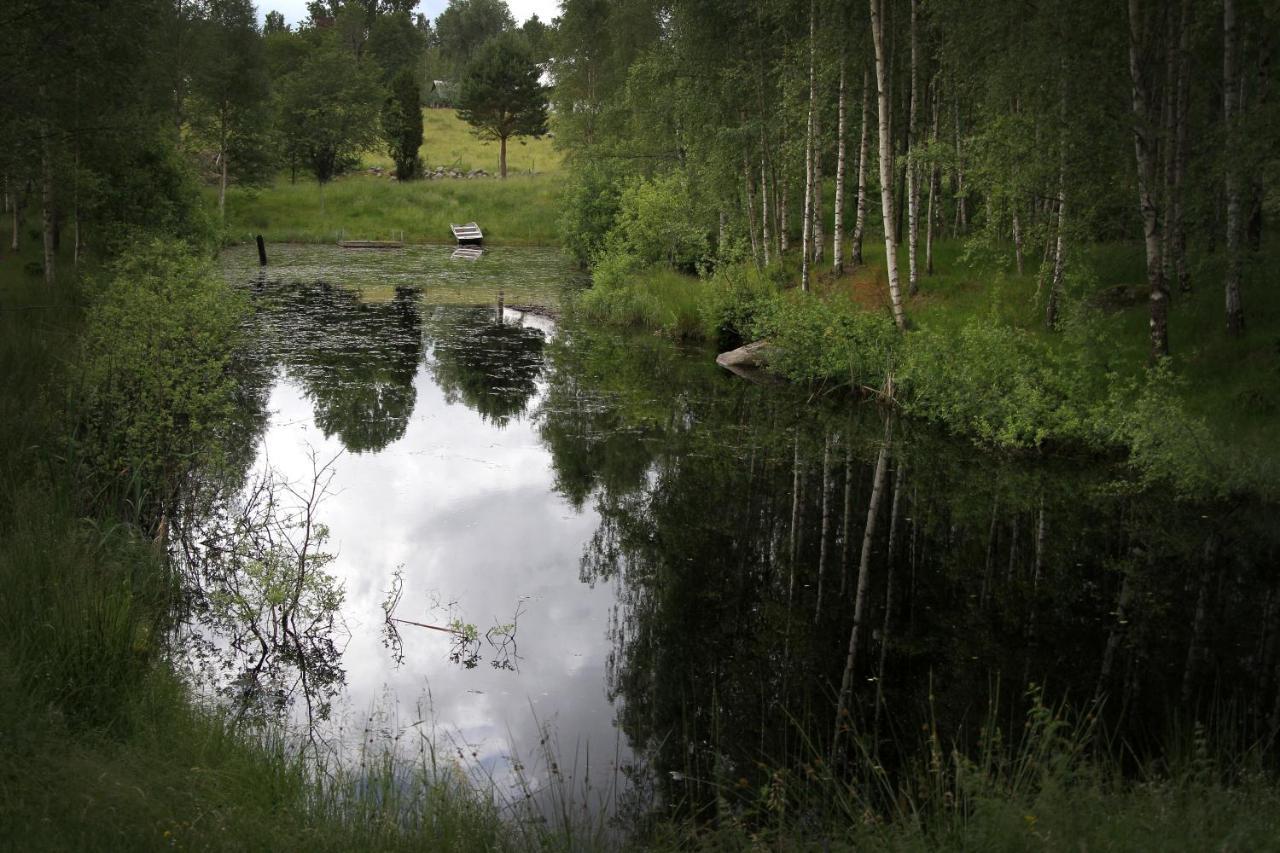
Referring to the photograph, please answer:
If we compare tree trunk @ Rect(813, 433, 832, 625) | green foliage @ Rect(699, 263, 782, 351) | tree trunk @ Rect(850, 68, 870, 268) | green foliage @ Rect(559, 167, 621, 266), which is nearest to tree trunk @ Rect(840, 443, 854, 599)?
tree trunk @ Rect(813, 433, 832, 625)

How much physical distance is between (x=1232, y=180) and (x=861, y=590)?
8509 millimetres

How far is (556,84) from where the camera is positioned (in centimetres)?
4500

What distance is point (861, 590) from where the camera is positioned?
10.3 m

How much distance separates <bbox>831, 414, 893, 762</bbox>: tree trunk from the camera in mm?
7473

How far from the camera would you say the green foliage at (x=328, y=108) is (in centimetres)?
5553

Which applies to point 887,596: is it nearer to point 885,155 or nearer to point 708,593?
point 708,593

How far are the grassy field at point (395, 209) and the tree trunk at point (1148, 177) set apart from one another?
37.3m

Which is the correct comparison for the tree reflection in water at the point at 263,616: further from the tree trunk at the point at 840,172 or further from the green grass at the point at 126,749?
the tree trunk at the point at 840,172

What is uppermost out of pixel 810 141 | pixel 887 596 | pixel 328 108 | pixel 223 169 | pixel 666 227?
pixel 328 108

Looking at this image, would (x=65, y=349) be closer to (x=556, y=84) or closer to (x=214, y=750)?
(x=214, y=750)

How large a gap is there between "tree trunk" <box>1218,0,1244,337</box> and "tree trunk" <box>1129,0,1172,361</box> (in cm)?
91

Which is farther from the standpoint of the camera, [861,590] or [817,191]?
[817,191]

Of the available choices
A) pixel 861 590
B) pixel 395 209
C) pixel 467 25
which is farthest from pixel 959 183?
pixel 467 25

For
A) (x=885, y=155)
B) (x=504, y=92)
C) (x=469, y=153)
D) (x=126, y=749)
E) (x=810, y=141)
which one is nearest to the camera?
(x=126, y=749)
